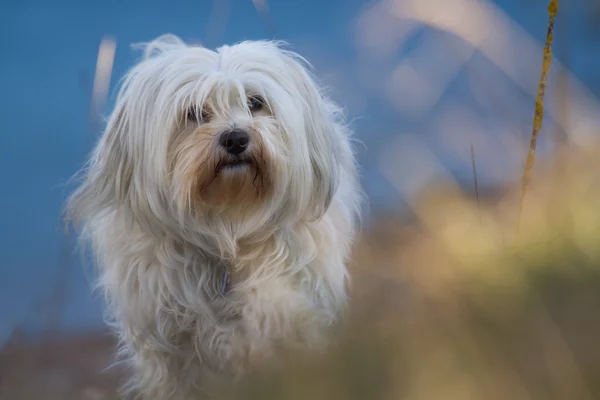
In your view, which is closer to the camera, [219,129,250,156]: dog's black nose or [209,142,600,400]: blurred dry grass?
[209,142,600,400]: blurred dry grass

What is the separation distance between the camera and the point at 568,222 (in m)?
1.13

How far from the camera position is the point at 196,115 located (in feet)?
9.93

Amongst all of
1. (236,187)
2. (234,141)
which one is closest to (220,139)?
(234,141)

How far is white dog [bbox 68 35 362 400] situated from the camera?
115 inches

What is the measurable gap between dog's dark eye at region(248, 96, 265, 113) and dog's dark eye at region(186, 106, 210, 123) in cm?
16

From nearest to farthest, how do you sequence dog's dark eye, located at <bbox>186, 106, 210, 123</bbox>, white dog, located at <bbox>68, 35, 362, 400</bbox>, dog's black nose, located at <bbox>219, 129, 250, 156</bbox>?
dog's black nose, located at <bbox>219, 129, 250, 156</bbox> < white dog, located at <bbox>68, 35, 362, 400</bbox> < dog's dark eye, located at <bbox>186, 106, 210, 123</bbox>

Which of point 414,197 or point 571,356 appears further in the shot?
point 414,197

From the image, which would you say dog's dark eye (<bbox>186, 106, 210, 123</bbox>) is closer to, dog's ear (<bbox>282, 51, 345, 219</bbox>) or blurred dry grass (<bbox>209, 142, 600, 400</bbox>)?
dog's ear (<bbox>282, 51, 345, 219</bbox>)

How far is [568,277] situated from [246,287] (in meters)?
2.17

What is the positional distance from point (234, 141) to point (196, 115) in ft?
1.09

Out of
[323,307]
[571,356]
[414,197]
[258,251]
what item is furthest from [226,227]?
[571,356]

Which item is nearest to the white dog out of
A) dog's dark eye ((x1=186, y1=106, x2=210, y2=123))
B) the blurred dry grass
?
dog's dark eye ((x1=186, y1=106, x2=210, y2=123))

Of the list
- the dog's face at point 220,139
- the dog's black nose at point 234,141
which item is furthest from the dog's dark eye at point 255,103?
the dog's black nose at point 234,141

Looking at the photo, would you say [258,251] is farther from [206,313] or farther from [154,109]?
[154,109]
